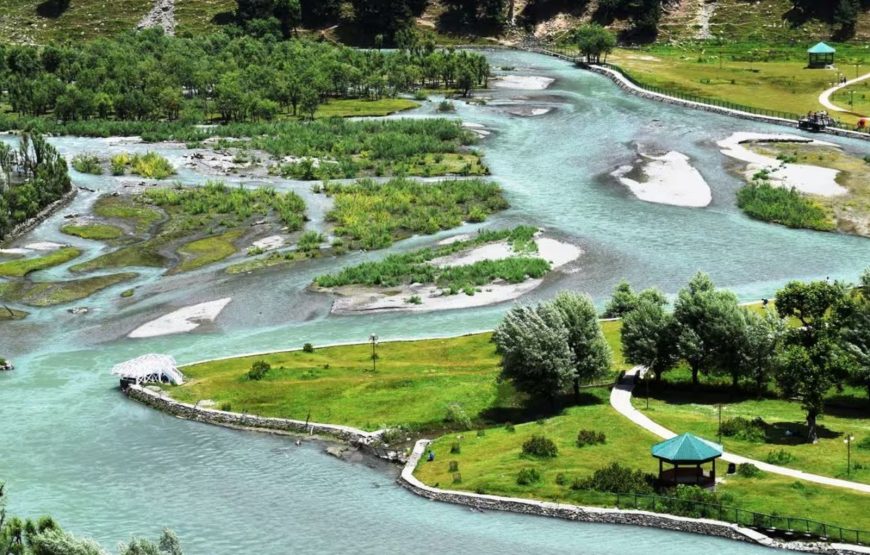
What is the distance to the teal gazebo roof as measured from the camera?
79.9 m

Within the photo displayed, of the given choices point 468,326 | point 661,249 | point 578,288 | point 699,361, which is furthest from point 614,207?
point 699,361

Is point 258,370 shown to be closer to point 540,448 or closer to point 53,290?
point 540,448

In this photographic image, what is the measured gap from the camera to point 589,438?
8875 cm

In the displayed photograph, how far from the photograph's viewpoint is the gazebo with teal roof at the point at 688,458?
8000 centimetres

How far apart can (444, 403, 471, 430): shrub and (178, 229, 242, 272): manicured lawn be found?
51845 millimetres

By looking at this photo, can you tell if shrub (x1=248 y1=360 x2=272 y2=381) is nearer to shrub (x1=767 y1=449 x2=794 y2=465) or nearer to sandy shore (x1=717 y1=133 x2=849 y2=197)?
shrub (x1=767 y1=449 x2=794 y2=465)

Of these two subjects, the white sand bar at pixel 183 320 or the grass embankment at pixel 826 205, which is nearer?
the white sand bar at pixel 183 320

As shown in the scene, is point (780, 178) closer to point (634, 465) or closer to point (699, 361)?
point (699, 361)

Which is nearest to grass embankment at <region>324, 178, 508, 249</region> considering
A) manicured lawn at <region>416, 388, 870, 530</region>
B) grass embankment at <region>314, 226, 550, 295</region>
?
grass embankment at <region>314, 226, 550, 295</region>

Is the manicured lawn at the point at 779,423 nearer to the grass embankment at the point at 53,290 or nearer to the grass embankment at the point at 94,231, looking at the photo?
the grass embankment at the point at 53,290

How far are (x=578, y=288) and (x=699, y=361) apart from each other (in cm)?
3190

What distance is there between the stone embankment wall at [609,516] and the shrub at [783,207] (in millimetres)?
76920

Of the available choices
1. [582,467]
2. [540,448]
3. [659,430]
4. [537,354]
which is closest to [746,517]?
A: [582,467]

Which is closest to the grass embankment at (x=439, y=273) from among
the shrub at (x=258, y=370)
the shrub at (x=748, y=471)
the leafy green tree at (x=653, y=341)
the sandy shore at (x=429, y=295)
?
the sandy shore at (x=429, y=295)
